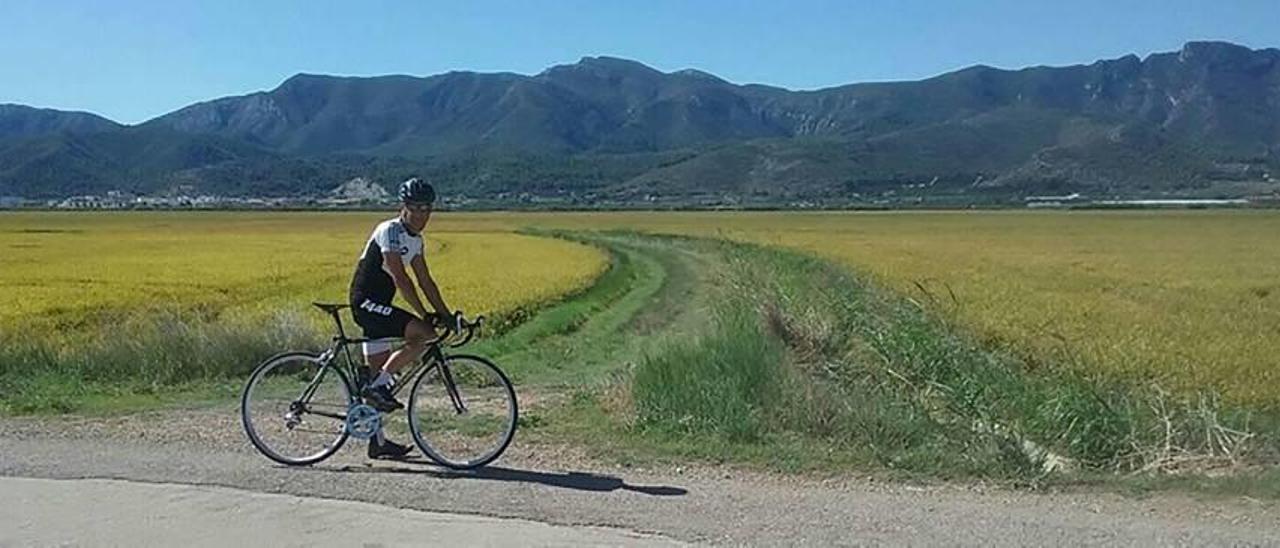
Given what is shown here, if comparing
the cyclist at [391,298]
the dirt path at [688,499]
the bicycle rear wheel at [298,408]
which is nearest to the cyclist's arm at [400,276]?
the cyclist at [391,298]

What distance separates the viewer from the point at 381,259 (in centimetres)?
820

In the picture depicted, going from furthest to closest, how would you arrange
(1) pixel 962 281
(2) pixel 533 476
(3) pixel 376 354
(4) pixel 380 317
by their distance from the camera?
(1) pixel 962 281
(3) pixel 376 354
(4) pixel 380 317
(2) pixel 533 476

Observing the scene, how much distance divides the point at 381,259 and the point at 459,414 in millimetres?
1399

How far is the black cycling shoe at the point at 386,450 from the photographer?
837cm

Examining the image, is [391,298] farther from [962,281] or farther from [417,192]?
[962,281]

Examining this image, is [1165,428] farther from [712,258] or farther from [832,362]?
[712,258]

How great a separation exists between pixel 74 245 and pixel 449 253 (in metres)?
19.2

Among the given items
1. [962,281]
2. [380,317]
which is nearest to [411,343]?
[380,317]

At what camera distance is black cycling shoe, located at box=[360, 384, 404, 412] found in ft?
27.5

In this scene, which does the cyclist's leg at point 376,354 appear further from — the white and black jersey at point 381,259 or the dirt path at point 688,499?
the dirt path at point 688,499

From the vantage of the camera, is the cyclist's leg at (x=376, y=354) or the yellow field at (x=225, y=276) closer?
the cyclist's leg at (x=376, y=354)

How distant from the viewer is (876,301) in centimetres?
2320

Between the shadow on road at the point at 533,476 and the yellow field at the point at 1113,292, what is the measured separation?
7.53m

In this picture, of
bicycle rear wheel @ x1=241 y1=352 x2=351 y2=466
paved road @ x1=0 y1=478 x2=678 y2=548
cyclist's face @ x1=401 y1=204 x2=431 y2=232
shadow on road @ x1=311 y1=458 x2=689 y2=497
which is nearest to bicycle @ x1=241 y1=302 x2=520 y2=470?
bicycle rear wheel @ x1=241 y1=352 x2=351 y2=466
